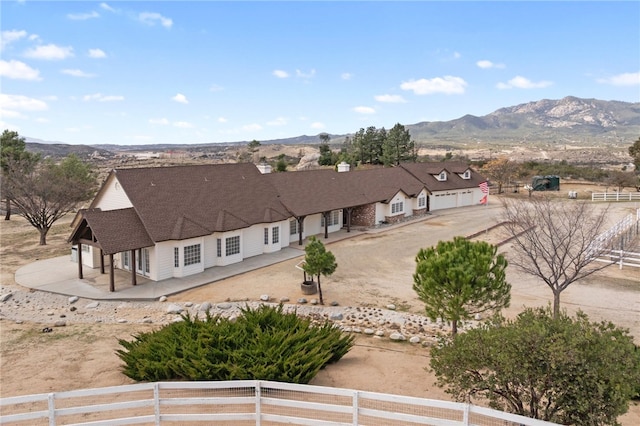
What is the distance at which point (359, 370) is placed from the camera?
13016 millimetres

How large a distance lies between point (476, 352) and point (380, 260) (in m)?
19.7

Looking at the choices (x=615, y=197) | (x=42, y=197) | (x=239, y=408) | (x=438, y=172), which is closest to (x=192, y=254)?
(x=42, y=197)

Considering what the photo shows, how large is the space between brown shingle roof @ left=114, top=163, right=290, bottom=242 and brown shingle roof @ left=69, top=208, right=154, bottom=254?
17.6 inches

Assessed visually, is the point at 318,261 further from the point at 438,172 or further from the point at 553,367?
the point at 438,172

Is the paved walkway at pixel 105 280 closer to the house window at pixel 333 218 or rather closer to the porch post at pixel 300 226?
→ the porch post at pixel 300 226

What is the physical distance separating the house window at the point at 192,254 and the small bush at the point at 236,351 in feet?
38.7

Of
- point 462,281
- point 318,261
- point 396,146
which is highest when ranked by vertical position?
point 396,146

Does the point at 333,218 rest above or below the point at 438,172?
below

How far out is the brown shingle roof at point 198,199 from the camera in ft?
81.0

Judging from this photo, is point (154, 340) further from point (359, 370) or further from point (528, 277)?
point (528, 277)

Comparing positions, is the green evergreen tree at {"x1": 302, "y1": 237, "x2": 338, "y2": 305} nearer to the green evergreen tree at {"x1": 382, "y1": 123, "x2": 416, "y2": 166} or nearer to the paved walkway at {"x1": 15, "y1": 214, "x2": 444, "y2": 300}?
the paved walkway at {"x1": 15, "y1": 214, "x2": 444, "y2": 300}

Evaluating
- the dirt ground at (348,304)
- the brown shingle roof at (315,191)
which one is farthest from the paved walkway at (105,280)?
the brown shingle roof at (315,191)

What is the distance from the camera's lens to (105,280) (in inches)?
939

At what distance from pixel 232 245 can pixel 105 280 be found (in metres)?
7.12
